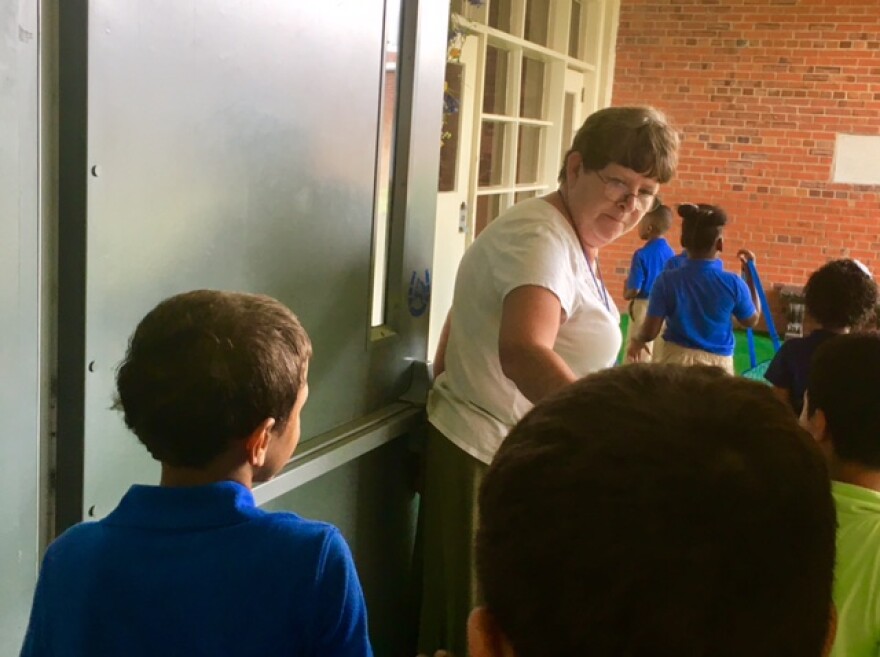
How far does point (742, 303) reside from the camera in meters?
4.28

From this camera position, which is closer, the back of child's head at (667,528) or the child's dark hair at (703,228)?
the back of child's head at (667,528)

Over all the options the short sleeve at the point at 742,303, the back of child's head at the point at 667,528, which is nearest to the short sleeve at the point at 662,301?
the short sleeve at the point at 742,303

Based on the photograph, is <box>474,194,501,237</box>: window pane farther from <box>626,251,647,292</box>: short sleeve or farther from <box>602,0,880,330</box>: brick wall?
<box>602,0,880,330</box>: brick wall

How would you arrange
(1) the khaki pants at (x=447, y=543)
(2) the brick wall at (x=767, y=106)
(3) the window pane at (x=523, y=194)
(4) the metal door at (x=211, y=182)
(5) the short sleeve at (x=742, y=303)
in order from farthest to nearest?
(2) the brick wall at (x=767, y=106)
(3) the window pane at (x=523, y=194)
(5) the short sleeve at (x=742, y=303)
(1) the khaki pants at (x=447, y=543)
(4) the metal door at (x=211, y=182)

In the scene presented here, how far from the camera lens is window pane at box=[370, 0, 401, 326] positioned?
1.88 m

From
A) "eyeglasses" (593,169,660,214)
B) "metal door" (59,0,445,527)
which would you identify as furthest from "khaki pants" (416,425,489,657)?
"eyeglasses" (593,169,660,214)

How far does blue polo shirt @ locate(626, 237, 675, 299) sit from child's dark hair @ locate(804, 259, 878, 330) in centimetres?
289

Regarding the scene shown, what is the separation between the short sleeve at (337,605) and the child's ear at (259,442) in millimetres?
128

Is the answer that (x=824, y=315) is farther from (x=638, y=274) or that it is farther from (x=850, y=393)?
(x=638, y=274)

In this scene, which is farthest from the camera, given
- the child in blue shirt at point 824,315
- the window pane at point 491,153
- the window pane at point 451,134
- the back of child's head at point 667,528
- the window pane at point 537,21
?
the window pane at point 537,21

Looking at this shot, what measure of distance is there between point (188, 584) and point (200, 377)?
0.74 ft

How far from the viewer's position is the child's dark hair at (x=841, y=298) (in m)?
2.68

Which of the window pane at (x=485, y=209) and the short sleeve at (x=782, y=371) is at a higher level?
the window pane at (x=485, y=209)

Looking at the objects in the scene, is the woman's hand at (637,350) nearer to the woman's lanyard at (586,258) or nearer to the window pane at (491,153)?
the woman's lanyard at (586,258)
